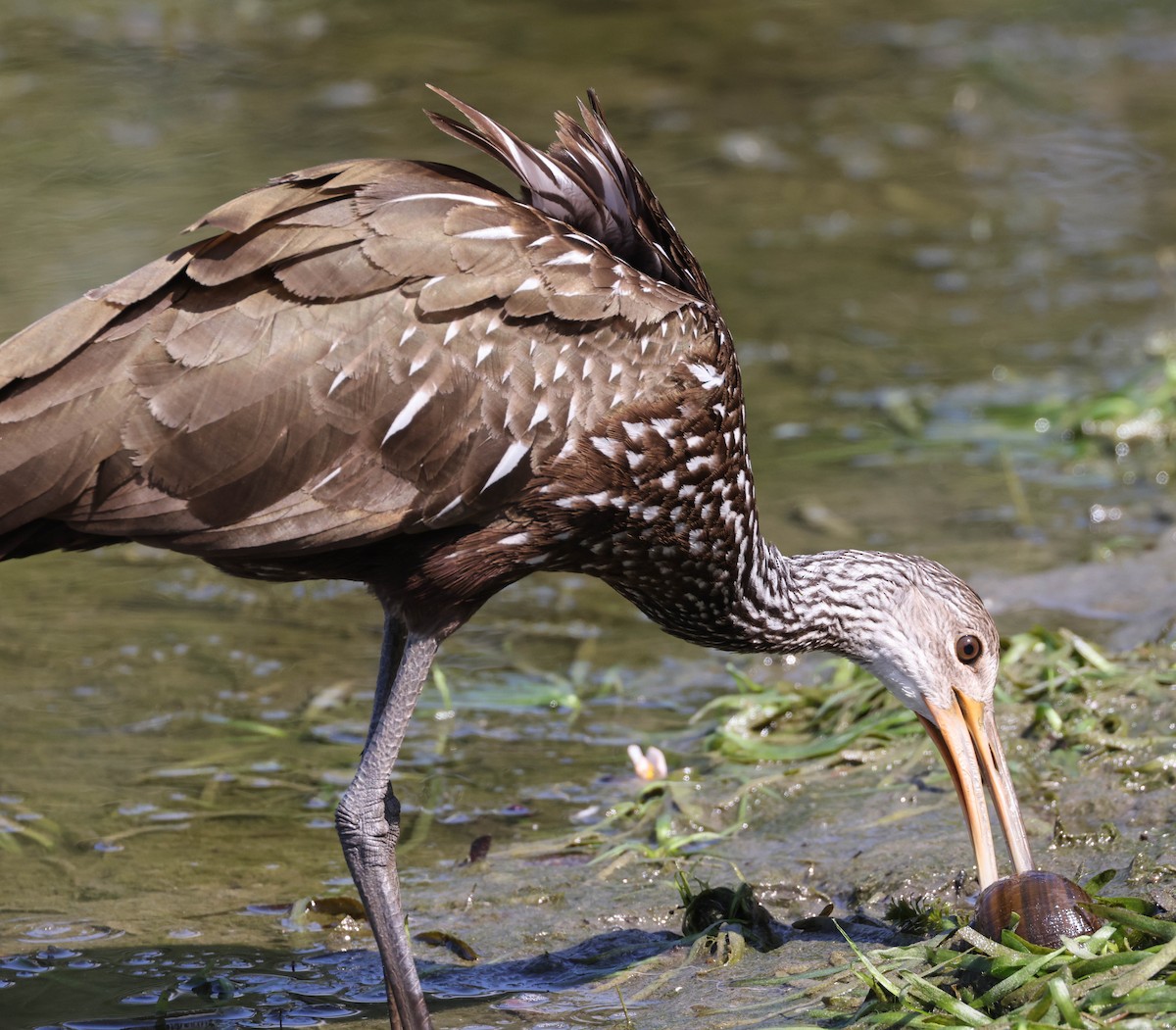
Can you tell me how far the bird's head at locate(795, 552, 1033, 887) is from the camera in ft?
17.8

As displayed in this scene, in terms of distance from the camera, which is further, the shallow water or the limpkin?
the shallow water

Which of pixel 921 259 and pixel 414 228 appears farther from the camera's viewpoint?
pixel 921 259

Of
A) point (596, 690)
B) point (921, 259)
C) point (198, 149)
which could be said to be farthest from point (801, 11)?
point (596, 690)

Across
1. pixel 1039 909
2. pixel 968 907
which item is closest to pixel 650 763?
pixel 968 907

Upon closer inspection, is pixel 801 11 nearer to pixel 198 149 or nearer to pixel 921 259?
pixel 921 259

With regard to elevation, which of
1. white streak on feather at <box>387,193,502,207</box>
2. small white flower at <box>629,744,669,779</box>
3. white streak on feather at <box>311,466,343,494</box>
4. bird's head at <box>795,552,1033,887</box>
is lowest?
small white flower at <box>629,744,669,779</box>

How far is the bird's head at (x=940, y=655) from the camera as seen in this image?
541cm

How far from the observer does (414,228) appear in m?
4.82

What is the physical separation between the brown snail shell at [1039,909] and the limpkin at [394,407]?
478mm

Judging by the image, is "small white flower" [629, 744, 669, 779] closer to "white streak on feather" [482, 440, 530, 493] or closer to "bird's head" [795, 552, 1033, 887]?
"bird's head" [795, 552, 1033, 887]

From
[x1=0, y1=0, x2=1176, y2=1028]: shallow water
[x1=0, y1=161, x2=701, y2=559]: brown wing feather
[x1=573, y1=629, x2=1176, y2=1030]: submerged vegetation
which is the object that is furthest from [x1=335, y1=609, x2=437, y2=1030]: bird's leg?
[x1=573, y1=629, x2=1176, y2=1030]: submerged vegetation

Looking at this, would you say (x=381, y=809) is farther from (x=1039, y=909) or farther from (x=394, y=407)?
(x=1039, y=909)

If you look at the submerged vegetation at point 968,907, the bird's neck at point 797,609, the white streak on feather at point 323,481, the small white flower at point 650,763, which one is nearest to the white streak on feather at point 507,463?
the white streak on feather at point 323,481

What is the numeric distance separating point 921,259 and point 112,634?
6371mm
